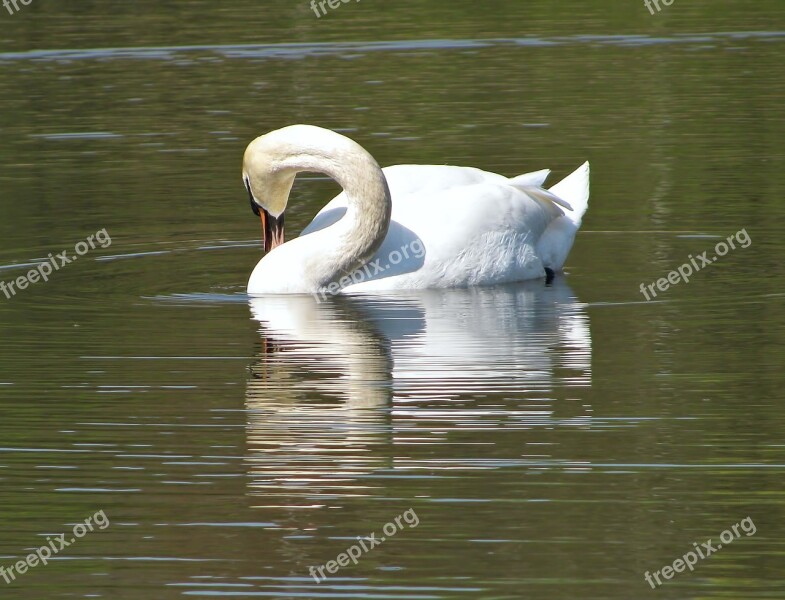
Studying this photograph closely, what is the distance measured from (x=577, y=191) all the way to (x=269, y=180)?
2.40 metres

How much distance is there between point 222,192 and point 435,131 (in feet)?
11.0

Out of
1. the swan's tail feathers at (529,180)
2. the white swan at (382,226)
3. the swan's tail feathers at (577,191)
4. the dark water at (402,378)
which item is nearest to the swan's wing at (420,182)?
the white swan at (382,226)

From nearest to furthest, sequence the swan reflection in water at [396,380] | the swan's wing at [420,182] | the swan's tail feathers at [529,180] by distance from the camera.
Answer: the swan reflection in water at [396,380] < the swan's wing at [420,182] < the swan's tail feathers at [529,180]

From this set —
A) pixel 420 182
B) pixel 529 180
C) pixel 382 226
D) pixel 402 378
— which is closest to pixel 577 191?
pixel 529 180

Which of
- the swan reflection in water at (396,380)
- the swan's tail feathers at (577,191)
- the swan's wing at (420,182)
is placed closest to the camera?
the swan reflection in water at (396,380)

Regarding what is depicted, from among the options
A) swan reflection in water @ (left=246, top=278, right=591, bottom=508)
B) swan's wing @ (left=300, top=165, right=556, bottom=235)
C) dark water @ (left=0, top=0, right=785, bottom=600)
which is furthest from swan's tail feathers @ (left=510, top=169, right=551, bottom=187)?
swan reflection in water @ (left=246, top=278, right=591, bottom=508)

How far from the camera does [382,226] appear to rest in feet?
33.2

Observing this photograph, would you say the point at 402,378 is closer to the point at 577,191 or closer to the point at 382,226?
the point at 382,226

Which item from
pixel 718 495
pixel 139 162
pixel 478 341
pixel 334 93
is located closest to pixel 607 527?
pixel 718 495

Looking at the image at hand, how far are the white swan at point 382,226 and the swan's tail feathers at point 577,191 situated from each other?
83 cm

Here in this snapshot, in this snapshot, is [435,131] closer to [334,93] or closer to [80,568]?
[334,93]

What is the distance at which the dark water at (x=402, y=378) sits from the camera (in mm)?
5926

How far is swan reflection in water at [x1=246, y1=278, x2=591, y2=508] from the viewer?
6.80 m

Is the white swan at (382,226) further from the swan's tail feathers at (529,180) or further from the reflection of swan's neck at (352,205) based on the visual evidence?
the swan's tail feathers at (529,180)
